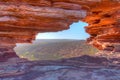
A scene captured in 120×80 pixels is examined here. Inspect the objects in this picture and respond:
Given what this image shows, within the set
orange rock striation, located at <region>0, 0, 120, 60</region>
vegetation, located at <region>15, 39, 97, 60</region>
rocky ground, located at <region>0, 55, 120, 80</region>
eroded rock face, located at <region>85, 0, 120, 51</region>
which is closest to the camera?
rocky ground, located at <region>0, 55, 120, 80</region>

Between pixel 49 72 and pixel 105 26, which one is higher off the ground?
pixel 105 26

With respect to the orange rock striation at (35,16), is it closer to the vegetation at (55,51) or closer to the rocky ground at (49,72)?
the rocky ground at (49,72)

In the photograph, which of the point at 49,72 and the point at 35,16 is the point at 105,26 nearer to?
the point at 35,16

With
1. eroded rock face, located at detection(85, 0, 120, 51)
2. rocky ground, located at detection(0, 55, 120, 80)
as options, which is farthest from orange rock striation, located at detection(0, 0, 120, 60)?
rocky ground, located at detection(0, 55, 120, 80)

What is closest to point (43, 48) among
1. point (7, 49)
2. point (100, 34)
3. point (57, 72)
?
point (100, 34)

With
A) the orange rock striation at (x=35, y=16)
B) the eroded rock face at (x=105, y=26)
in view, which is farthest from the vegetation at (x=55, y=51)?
the orange rock striation at (x=35, y=16)

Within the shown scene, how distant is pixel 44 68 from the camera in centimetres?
915

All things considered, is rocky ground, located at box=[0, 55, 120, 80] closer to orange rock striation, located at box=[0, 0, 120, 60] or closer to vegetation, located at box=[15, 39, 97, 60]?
orange rock striation, located at box=[0, 0, 120, 60]

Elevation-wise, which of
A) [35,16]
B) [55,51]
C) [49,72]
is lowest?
[49,72]

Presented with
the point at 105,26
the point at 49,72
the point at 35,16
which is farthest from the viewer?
the point at 105,26

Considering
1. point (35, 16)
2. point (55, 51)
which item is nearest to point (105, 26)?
point (35, 16)

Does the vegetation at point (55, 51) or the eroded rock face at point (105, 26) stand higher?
the eroded rock face at point (105, 26)

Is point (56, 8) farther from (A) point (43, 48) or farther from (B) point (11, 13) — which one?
(A) point (43, 48)

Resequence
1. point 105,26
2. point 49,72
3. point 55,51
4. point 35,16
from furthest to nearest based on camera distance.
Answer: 1. point 55,51
2. point 105,26
3. point 35,16
4. point 49,72
